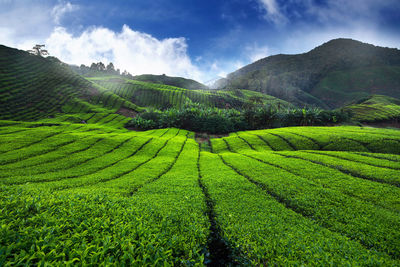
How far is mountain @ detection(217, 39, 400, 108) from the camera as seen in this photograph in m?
138

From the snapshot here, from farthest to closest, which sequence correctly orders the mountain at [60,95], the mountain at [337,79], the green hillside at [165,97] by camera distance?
the mountain at [337,79] < the green hillside at [165,97] < the mountain at [60,95]

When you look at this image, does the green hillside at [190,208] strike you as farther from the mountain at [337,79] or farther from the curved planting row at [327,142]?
the mountain at [337,79]

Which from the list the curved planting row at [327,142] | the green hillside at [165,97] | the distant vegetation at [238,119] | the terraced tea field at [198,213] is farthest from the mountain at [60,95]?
the terraced tea field at [198,213]

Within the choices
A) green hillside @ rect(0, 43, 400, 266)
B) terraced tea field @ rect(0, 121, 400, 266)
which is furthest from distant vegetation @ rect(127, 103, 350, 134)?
terraced tea field @ rect(0, 121, 400, 266)

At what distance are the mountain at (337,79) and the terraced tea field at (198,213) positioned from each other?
145615mm

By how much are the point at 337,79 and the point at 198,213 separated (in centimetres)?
22482

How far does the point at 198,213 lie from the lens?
7.03 meters

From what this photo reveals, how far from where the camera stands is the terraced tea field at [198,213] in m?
3.90

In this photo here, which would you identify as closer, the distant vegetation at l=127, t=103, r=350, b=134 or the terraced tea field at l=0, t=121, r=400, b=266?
the terraced tea field at l=0, t=121, r=400, b=266

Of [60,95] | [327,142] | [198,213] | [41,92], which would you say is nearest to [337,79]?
[327,142]

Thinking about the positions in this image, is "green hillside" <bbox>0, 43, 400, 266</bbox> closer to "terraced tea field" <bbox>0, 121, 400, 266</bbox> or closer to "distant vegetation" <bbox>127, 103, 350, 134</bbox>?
"terraced tea field" <bbox>0, 121, 400, 266</bbox>

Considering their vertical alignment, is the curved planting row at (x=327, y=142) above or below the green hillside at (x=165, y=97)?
below

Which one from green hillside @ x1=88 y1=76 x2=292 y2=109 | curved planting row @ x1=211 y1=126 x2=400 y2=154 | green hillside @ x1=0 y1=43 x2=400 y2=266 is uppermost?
green hillside @ x1=88 y1=76 x2=292 y2=109

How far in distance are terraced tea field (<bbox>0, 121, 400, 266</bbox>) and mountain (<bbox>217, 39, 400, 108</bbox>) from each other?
14562cm
